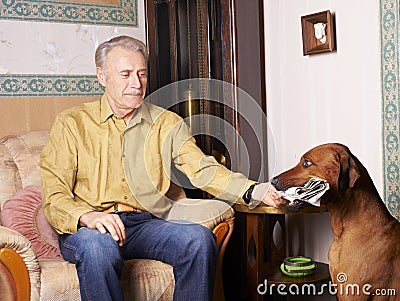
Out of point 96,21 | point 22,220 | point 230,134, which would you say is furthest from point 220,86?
point 22,220

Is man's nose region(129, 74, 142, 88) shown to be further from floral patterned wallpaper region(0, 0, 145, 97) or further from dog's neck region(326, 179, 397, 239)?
dog's neck region(326, 179, 397, 239)

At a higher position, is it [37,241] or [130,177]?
[130,177]

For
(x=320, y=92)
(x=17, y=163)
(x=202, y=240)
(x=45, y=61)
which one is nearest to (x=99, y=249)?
(x=202, y=240)

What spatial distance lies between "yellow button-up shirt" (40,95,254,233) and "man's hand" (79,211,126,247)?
0.19 m

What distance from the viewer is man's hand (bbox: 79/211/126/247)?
2381 millimetres

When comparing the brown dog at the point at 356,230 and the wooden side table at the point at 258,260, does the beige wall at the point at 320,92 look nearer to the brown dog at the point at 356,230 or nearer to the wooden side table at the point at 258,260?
the wooden side table at the point at 258,260

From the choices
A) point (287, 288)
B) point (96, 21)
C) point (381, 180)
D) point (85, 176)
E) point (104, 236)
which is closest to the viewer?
point (104, 236)

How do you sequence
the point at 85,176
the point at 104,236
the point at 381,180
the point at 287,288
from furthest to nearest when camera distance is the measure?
the point at 287,288 < the point at 381,180 < the point at 85,176 < the point at 104,236

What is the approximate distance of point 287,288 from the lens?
3.14 meters

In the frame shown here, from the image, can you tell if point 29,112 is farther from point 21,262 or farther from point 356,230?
point 356,230

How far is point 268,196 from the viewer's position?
2598 millimetres

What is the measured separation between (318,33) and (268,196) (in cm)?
89

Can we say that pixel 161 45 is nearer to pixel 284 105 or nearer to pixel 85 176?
pixel 284 105

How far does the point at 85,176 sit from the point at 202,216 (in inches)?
18.9
